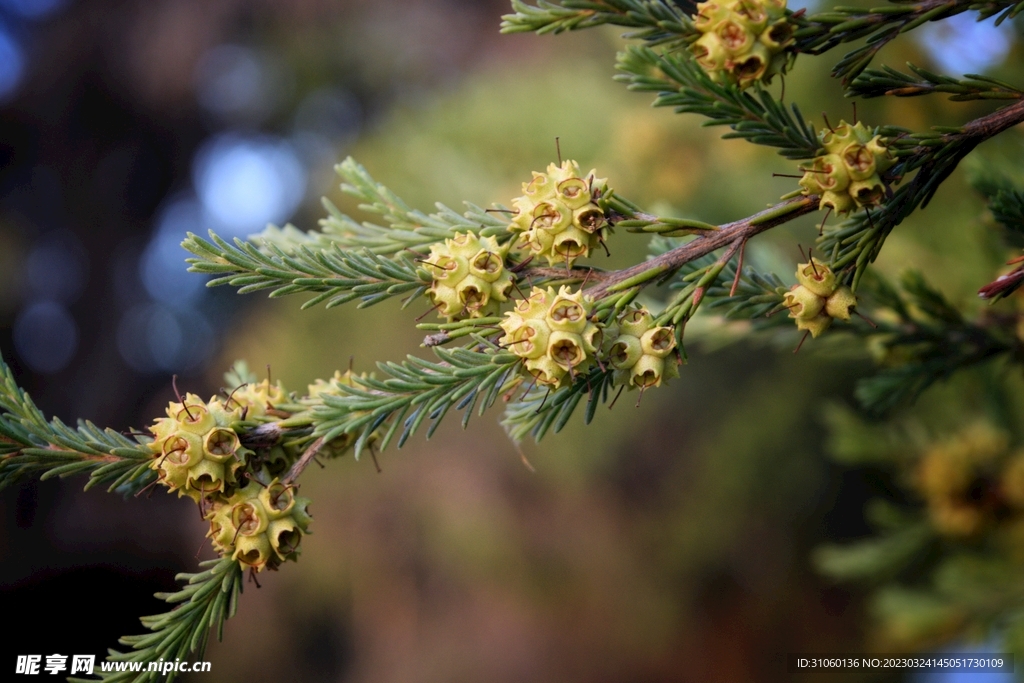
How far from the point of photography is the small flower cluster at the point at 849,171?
673 mm

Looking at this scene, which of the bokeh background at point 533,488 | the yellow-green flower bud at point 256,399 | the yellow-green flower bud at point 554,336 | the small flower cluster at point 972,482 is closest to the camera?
the yellow-green flower bud at point 554,336

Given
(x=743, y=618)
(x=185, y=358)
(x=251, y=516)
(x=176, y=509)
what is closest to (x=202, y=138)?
(x=185, y=358)

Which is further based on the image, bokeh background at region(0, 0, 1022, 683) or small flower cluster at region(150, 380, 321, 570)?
bokeh background at region(0, 0, 1022, 683)

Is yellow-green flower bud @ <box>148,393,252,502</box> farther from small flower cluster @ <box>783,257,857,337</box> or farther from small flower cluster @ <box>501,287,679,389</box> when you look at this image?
small flower cluster @ <box>783,257,857,337</box>

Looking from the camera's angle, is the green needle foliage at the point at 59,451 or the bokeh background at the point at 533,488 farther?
the bokeh background at the point at 533,488

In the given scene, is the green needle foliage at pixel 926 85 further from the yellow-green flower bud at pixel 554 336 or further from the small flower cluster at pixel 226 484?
the small flower cluster at pixel 226 484

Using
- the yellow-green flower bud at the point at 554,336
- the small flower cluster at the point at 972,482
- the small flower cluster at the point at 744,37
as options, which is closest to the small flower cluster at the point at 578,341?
the yellow-green flower bud at the point at 554,336

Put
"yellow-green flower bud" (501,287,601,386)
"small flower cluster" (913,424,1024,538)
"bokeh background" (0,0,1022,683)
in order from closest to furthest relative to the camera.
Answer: "yellow-green flower bud" (501,287,601,386)
"small flower cluster" (913,424,1024,538)
"bokeh background" (0,0,1022,683)

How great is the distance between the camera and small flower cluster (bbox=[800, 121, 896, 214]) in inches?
26.5

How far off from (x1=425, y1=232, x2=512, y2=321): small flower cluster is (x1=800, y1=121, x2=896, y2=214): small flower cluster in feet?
1.06

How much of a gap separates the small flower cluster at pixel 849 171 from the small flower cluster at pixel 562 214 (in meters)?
0.21

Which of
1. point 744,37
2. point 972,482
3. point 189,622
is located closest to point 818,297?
point 744,37

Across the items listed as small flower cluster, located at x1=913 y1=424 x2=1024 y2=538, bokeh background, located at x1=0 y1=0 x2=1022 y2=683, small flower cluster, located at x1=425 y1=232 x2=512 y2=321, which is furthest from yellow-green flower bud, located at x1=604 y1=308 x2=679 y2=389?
small flower cluster, located at x1=913 y1=424 x2=1024 y2=538

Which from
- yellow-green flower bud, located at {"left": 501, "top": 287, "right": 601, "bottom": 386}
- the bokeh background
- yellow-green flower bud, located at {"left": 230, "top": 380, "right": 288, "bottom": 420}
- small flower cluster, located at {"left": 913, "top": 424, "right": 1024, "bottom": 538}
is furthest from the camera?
the bokeh background
